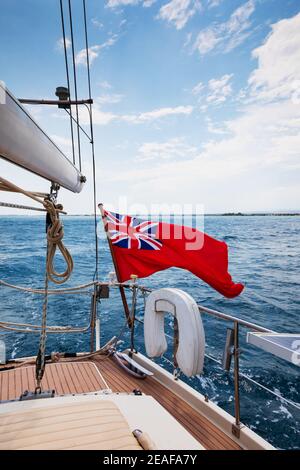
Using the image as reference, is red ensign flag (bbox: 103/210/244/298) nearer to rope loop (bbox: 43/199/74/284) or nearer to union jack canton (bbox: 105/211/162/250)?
union jack canton (bbox: 105/211/162/250)

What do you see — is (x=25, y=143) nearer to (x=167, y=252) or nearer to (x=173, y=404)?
(x=173, y=404)

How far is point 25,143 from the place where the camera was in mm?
1387

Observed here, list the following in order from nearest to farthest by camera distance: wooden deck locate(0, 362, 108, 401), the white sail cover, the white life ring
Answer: the white sail cover, the white life ring, wooden deck locate(0, 362, 108, 401)

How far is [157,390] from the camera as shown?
3.54 meters

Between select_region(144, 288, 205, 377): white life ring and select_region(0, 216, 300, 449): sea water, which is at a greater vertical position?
select_region(144, 288, 205, 377): white life ring

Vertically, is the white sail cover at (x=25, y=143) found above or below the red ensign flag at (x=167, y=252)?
above

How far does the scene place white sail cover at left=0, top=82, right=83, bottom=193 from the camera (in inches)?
45.0

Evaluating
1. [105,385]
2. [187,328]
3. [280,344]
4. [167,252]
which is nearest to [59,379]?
[105,385]

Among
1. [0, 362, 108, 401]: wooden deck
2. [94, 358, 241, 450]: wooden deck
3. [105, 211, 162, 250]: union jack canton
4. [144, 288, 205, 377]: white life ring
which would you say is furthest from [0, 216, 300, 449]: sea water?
[105, 211, 162, 250]: union jack canton

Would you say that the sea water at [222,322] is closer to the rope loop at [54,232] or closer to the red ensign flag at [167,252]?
the red ensign flag at [167,252]

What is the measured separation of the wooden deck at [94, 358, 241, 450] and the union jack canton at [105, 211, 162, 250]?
2.08 meters

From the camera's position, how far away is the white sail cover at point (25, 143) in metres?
1.14

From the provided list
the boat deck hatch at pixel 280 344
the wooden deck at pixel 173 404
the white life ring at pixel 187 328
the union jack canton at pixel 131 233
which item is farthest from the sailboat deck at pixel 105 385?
the union jack canton at pixel 131 233
